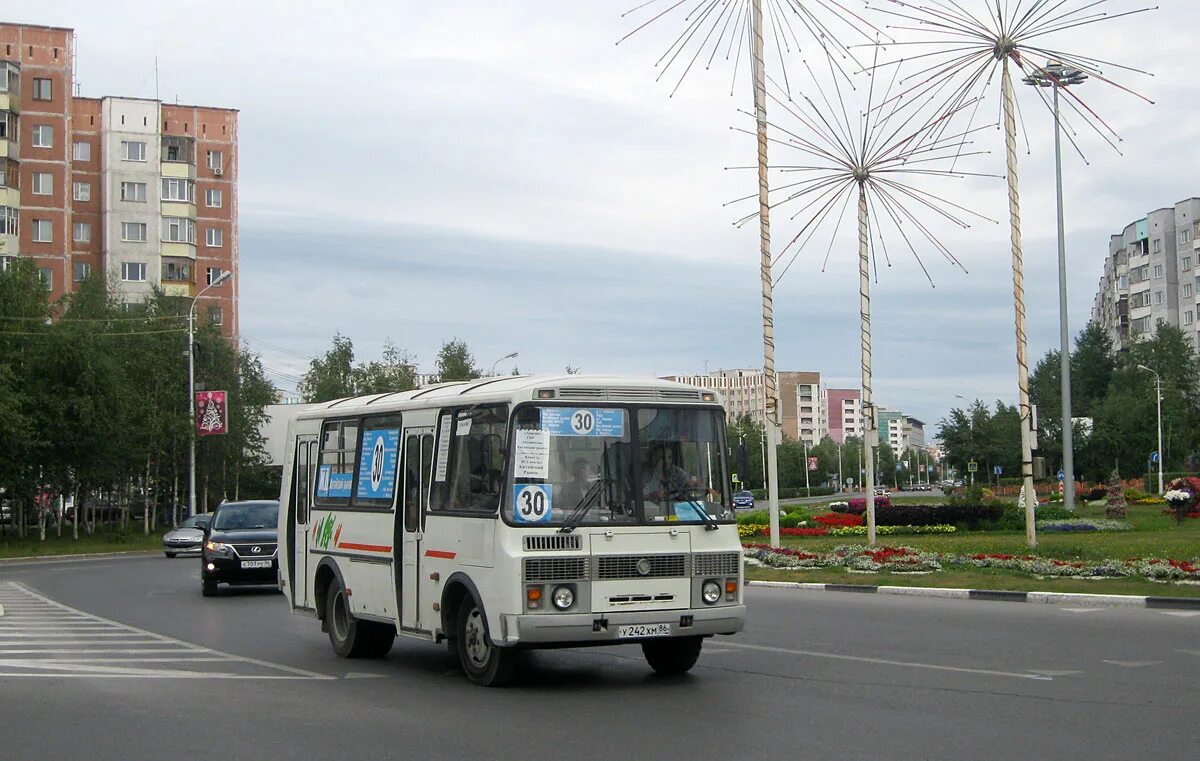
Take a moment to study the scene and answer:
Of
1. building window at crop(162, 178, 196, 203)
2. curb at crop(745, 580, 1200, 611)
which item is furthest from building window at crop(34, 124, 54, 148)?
curb at crop(745, 580, 1200, 611)

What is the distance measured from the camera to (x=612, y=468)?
1195 cm

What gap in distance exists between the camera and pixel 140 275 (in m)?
A: 90.0

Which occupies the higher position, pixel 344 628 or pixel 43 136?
pixel 43 136

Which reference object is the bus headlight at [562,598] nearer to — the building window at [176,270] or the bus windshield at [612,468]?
the bus windshield at [612,468]

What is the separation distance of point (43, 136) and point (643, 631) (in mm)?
79615

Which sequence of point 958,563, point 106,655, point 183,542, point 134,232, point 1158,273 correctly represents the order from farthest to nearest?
1. point 1158,273
2. point 134,232
3. point 183,542
4. point 958,563
5. point 106,655

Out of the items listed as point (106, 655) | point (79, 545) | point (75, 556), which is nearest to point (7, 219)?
point (79, 545)

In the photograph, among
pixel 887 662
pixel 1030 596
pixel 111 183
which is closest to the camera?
pixel 887 662

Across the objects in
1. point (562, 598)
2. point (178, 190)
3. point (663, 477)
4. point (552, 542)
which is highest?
point (178, 190)

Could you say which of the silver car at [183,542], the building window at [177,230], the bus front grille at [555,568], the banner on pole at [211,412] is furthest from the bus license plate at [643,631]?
the building window at [177,230]

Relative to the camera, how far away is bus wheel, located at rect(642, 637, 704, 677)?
41.7 ft

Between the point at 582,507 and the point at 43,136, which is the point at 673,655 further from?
the point at 43,136

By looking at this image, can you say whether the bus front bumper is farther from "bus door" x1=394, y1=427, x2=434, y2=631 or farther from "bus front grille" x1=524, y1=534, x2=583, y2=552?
"bus door" x1=394, y1=427, x2=434, y2=631

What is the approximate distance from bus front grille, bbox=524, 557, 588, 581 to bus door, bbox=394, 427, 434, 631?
1974 mm
